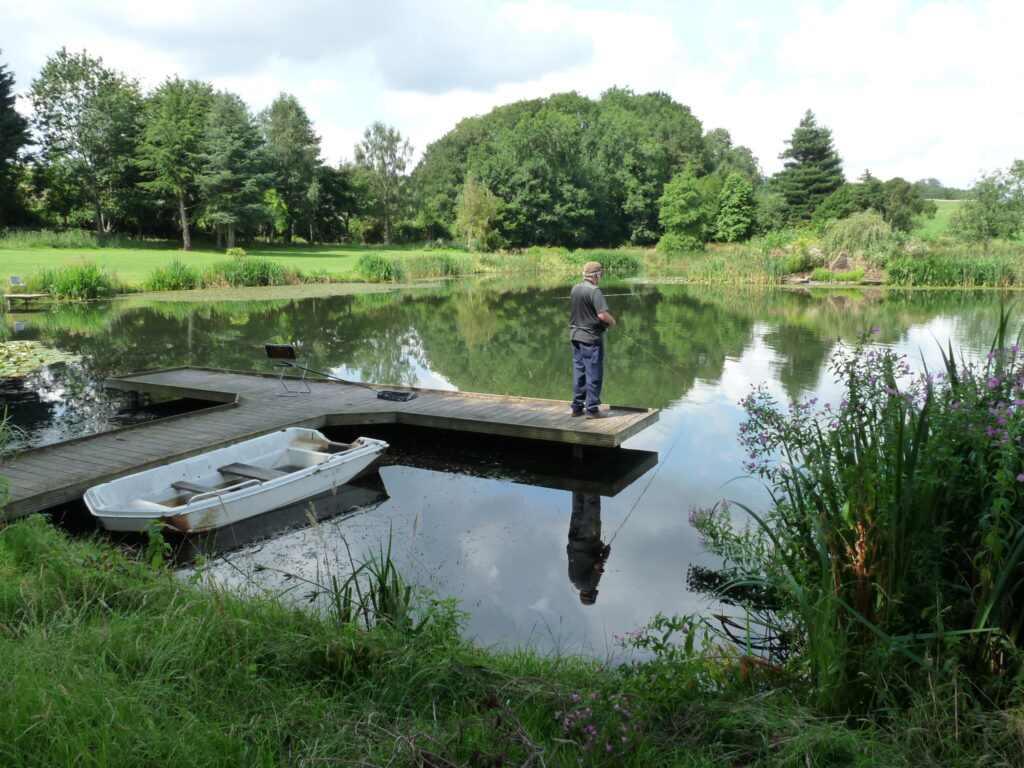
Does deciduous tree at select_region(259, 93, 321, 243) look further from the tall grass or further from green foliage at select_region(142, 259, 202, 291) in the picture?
the tall grass

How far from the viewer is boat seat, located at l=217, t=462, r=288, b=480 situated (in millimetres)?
6957

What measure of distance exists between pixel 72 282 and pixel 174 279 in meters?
4.25

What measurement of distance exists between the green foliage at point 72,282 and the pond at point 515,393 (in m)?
1.96

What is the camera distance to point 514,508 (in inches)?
277

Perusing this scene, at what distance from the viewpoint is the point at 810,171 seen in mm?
60969

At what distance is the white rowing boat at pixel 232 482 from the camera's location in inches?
232

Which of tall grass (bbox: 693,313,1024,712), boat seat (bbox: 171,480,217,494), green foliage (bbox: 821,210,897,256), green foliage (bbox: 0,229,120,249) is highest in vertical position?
green foliage (bbox: 821,210,897,256)

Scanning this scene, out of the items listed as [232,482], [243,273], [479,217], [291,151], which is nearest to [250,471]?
[232,482]

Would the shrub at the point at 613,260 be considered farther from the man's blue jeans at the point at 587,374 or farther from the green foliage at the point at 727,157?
the man's blue jeans at the point at 587,374

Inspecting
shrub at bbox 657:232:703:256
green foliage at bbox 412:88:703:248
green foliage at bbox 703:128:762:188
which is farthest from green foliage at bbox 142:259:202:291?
green foliage at bbox 703:128:762:188

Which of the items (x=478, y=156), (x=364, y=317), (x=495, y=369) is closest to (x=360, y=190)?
(x=478, y=156)

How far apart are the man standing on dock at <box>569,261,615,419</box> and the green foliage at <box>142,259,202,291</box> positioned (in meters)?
26.3

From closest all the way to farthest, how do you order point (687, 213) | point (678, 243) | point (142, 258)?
point (142, 258) → point (678, 243) → point (687, 213)

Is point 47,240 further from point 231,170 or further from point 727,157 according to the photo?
point 727,157
